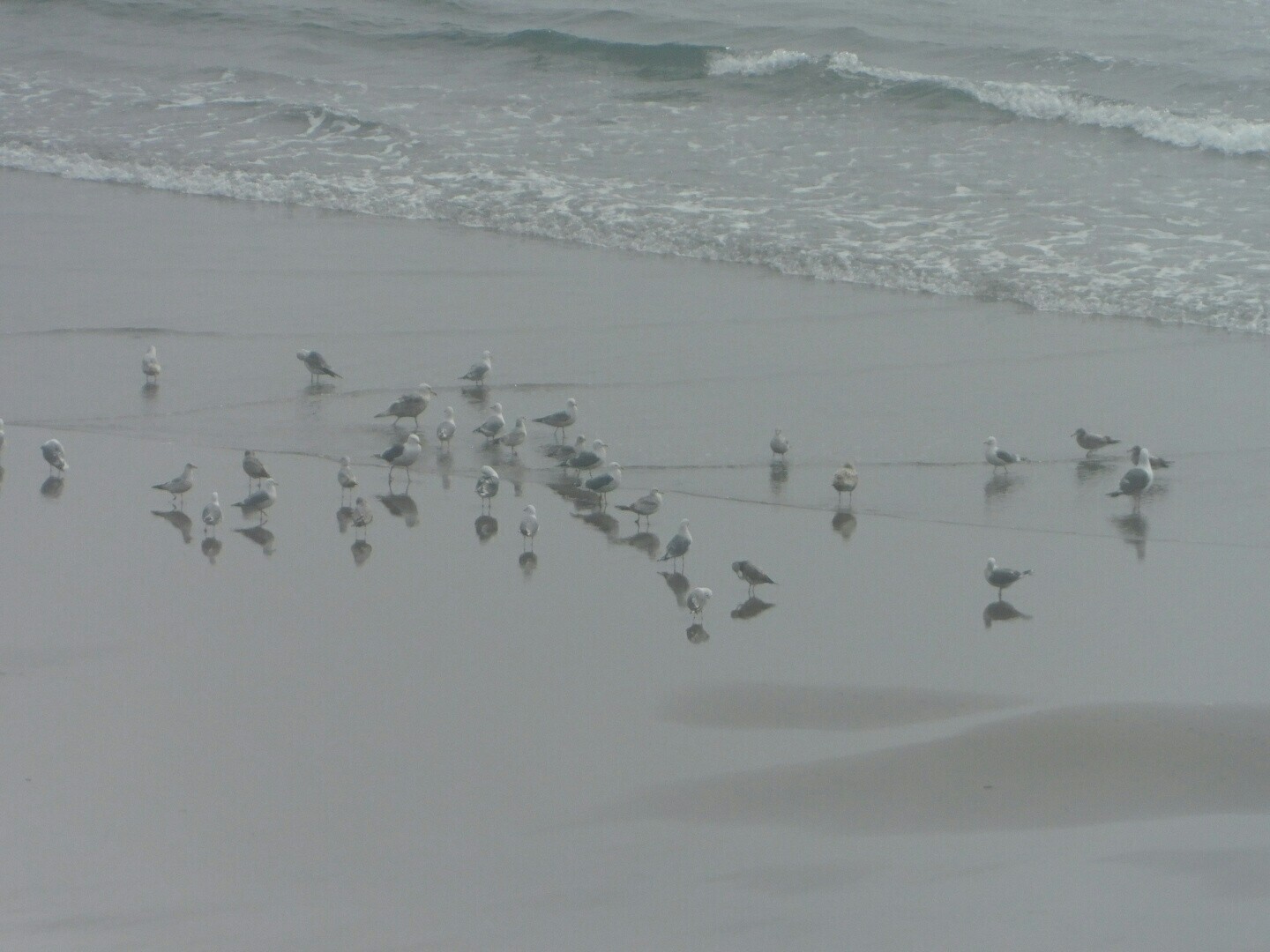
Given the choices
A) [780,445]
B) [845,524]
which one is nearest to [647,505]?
[845,524]

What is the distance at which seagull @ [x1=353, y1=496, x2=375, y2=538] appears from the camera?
11219 millimetres

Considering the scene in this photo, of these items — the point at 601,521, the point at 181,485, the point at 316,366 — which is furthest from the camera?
the point at 316,366

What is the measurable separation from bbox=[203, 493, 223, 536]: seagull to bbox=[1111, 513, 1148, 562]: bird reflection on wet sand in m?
5.99

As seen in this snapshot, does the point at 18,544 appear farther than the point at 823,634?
Yes

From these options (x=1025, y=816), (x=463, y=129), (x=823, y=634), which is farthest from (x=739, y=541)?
(x=463, y=129)

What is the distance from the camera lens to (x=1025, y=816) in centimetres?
788

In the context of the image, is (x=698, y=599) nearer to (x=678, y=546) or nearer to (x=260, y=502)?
(x=678, y=546)

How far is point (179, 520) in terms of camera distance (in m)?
11.3

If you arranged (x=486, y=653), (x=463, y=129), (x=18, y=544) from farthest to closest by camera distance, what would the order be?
(x=463, y=129), (x=18, y=544), (x=486, y=653)

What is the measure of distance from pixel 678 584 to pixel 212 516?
3.11 meters

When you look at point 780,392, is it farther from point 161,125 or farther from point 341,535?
point 161,125

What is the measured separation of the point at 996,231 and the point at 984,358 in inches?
182

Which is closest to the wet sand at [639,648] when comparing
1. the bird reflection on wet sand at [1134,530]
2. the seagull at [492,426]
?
the bird reflection on wet sand at [1134,530]

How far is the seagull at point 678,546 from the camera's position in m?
10.8
